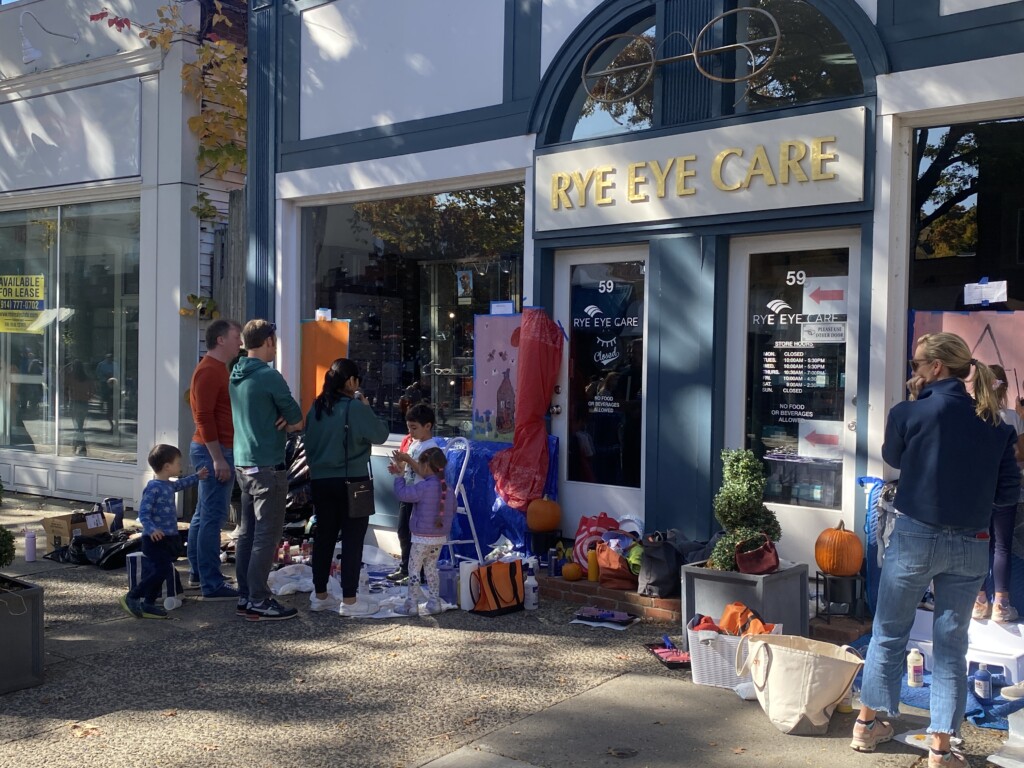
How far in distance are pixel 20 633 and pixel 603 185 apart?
4771 millimetres

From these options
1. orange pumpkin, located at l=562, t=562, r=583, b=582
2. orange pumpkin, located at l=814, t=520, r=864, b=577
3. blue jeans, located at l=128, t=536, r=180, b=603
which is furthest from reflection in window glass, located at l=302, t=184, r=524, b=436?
orange pumpkin, located at l=814, t=520, r=864, b=577

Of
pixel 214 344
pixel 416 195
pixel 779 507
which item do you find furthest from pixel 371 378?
pixel 779 507

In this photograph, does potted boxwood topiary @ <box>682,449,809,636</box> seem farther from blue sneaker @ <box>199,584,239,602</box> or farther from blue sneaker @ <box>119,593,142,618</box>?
blue sneaker @ <box>119,593,142,618</box>

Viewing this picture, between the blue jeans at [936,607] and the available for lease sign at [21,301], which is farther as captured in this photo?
the available for lease sign at [21,301]

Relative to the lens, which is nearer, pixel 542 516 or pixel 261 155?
pixel 542 516

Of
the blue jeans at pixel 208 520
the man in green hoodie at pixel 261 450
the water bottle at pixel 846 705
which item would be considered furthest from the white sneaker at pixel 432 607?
the water bottle at pixel 846 705

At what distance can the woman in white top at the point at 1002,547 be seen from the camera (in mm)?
5859

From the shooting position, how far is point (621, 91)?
7.46m

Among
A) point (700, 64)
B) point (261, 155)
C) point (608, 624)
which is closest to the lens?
point (608, 624)

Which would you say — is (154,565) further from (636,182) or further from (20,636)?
(636,182)

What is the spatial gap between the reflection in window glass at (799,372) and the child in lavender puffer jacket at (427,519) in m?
2.15

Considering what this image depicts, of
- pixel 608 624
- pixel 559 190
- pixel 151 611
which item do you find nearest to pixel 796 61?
pixel 559 190

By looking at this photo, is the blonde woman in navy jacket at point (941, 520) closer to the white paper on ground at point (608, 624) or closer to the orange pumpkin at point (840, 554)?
the orange pumpkin at point (840, 554)

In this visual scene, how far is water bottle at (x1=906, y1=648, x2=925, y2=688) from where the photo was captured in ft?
16.1
